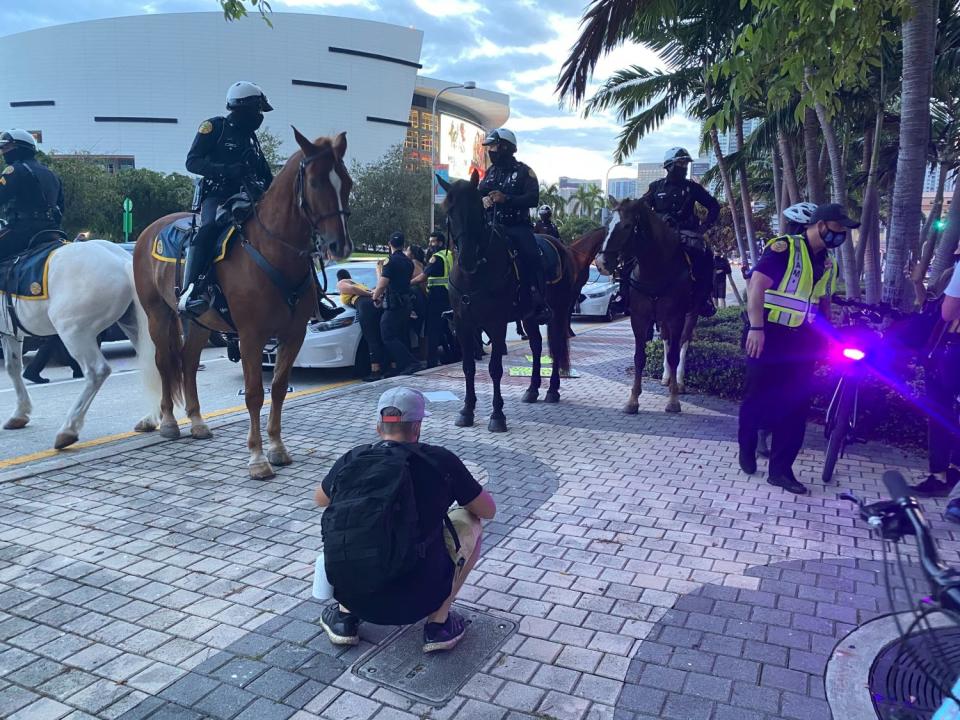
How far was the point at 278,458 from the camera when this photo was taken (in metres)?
6.46

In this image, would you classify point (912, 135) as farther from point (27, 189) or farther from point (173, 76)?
point (173, 76)

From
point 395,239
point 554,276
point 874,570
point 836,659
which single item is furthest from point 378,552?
point 395,239

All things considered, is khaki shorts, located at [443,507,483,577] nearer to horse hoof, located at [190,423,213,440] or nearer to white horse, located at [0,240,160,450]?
horse hoof, located at [190,423,213,440]

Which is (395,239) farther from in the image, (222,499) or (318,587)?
(318,587)

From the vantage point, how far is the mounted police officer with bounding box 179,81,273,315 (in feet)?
20.5

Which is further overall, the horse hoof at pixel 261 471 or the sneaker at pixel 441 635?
the horse hoof at pixel 261 471

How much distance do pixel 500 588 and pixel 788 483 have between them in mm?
3011

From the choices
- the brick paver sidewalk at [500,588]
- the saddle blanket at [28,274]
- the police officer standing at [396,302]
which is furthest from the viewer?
the police officer standing at [396,302]

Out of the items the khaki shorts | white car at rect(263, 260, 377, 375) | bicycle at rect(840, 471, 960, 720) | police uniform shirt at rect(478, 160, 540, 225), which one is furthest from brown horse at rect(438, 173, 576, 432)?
bicycle at rect(840, 471, 960, 720)

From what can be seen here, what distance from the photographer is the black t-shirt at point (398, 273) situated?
11055 millimetres

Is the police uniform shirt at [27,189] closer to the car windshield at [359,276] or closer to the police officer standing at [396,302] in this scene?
the police officer standing at [396,302]

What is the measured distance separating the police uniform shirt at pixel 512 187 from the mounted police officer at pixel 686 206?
177 cm

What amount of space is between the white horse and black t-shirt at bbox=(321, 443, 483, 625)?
15.6ft

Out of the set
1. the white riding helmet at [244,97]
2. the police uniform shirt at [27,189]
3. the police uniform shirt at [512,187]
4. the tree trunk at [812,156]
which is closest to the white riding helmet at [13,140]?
the police uniform shirt at [27,189]
